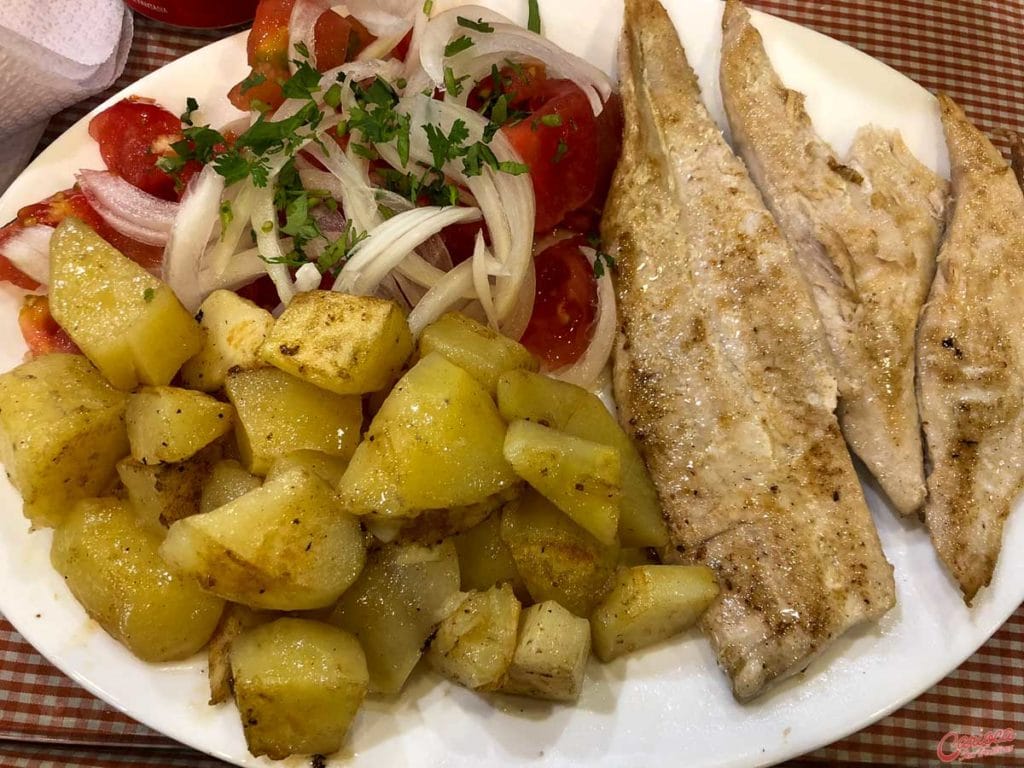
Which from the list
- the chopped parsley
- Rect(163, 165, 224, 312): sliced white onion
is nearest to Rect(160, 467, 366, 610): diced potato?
Rect(163, 165, 224, 312): sliced white onion

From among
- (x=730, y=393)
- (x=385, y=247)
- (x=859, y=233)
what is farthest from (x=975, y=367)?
(x=385, y=247)

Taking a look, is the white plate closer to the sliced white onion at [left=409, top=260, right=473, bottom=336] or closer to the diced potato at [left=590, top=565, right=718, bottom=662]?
the diced potato at [left=590, top=565, right=718, bottom=662]

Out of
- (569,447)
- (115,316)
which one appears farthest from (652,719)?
(115,316)

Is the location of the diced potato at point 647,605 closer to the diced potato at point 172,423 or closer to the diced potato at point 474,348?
the diced potato at point 474,348

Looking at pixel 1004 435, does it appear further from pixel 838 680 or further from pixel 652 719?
pixel 652 719

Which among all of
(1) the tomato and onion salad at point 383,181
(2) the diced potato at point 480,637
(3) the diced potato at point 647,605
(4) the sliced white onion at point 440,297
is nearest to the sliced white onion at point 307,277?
(1) the tomato and onion salad at point 383,181

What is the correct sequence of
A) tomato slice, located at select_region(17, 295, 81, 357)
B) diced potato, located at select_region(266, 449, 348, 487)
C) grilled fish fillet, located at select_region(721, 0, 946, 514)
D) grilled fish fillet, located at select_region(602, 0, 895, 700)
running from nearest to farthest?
diced potato, located at select_region(266, 449, 348, 487) → grilled fish fillet, located at select_region(602, 0, 895, 700) → grilled fish fillet, located at select_region(721, 0, 946, 514) → tomato slice, located at select_region(17, 295, 81, 357)
